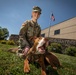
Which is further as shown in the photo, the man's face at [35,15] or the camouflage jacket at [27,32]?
the man's face at [35,15]

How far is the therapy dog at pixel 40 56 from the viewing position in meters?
6.46

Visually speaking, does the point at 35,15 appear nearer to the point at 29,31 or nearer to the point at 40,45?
the point at 29,31

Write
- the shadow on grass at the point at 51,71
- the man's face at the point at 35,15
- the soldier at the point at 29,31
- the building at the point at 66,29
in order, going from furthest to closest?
1. the building at the point at 66,29
2. the man's face at the point at 35,15
3. the soldier at the point at 29,31
4. the shadow on grass at the point at 51,71

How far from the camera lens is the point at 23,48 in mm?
7602

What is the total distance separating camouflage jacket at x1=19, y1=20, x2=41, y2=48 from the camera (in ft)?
24.6

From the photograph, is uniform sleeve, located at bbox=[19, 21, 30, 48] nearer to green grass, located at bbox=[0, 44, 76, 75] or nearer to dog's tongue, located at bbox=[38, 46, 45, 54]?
green grass, located at bbox=[0, 44, 76, 75]

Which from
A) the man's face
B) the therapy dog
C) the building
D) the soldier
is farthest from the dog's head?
the building

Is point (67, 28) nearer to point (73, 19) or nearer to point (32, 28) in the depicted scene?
point (73, 19)

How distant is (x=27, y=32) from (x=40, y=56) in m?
1.30

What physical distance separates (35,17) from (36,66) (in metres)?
2.05

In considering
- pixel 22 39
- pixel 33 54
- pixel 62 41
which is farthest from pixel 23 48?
pixel 62 41

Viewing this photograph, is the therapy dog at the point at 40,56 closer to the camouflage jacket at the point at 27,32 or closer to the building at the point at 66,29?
the camouflage jacket at the point at 27,32

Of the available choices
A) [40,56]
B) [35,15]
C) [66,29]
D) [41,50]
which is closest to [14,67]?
[40,56]

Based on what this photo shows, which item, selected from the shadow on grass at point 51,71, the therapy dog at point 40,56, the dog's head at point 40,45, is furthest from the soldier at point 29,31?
the shadow on grass at point 51,71
